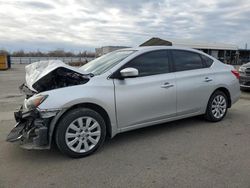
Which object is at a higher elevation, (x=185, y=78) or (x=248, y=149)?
(x=185, y=78)

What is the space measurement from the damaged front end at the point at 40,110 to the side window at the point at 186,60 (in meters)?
1.85

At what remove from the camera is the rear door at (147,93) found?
3848 mm

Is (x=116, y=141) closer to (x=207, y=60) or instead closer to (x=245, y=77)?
(x=207, y=60)

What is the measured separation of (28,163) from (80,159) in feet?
2.40

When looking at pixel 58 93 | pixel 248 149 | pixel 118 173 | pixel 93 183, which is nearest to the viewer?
pixel 93 183

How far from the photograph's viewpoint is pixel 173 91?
438 cm

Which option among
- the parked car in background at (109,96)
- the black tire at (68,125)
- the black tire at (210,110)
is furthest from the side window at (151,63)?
the black tire at (210,110)

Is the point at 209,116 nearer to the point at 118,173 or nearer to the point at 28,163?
A: the point at 118,173

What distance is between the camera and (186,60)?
4797mm

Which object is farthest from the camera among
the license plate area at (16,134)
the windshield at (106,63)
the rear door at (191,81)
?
the rear door at (191,81)

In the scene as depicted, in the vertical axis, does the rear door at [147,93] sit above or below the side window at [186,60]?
below

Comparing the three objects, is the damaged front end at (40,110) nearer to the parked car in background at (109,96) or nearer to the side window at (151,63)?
the parked car in background at (109,96)

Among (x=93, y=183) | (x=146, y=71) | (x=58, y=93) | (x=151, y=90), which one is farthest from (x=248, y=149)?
(x=58, y=93)

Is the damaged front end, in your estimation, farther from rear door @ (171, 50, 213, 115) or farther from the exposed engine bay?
rear door @ (171, 50, 213, 115)
